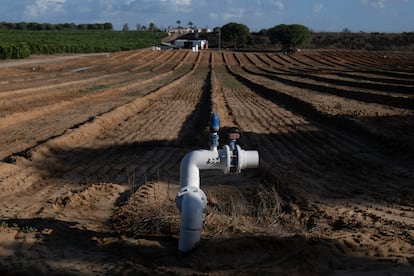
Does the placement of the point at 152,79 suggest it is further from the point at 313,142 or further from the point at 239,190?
the point at 239,190

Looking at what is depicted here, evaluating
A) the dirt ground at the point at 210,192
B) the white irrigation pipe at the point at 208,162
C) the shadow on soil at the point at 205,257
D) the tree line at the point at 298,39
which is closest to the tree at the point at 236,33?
the tree line at the point at 298,39

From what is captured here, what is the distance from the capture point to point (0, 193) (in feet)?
29.5

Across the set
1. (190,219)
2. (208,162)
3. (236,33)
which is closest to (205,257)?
(190,219)

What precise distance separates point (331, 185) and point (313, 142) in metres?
4.55

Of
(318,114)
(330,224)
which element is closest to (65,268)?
(330,224)

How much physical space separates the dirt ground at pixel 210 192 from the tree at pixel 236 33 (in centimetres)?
8936

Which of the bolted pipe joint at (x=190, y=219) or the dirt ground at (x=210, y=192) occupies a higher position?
the bolted pipe joint at (x=190, y=219)

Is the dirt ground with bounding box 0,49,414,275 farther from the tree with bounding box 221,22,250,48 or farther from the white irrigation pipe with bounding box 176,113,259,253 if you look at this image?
the tree with bounding box 221,22,250,48

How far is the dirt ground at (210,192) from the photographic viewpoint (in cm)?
566

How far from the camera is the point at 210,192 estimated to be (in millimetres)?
8672

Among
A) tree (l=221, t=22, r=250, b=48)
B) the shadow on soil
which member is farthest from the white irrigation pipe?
tree (l=221, t=22, r=250, b=48)

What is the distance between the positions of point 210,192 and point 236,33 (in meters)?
103

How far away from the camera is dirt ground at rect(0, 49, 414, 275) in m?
5.66

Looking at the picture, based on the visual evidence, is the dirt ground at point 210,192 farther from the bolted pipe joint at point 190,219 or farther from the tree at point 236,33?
the tree at point 236,33
